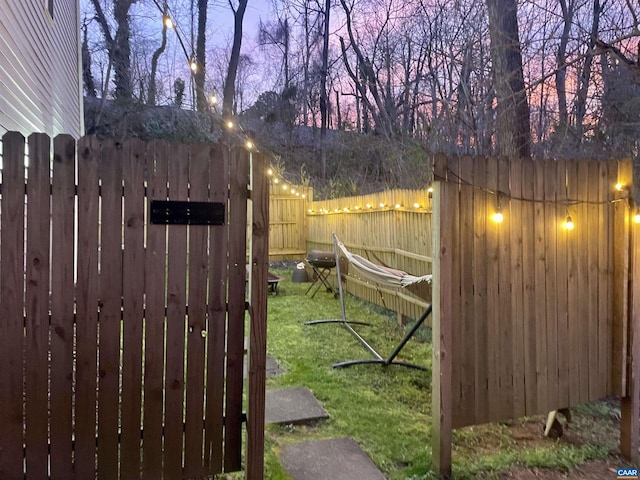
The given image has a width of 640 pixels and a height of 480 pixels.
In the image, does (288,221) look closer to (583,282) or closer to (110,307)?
(583,282)

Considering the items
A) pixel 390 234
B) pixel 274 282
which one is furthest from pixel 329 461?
pixel 274 282

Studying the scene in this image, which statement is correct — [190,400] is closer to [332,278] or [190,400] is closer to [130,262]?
[130,262]

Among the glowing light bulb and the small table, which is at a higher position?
the glowing light bulb

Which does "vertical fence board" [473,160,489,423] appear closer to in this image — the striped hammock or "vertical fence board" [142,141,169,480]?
the striped hammock

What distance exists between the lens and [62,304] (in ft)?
6.35

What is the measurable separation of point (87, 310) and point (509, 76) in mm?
4931

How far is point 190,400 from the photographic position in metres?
2.16

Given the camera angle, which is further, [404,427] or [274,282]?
[274,282]

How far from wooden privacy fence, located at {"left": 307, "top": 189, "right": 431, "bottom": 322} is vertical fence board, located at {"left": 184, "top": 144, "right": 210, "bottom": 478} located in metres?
3.59

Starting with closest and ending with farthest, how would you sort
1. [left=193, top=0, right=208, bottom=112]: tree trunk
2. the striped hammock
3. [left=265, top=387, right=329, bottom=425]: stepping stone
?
[left=265, top=387, right=329, bottom=425]: stepping stone
the striped hammock
[left=193, top=0, right=208, bottom=112]: tree trunk

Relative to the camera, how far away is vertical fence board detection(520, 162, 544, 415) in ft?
8.93

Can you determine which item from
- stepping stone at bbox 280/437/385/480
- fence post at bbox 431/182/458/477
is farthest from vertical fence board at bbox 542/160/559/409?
stepping stone at bbox 280/437/385/480

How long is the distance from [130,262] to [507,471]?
88.8 inches

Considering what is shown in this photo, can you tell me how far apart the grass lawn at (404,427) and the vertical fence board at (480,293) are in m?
0.39
